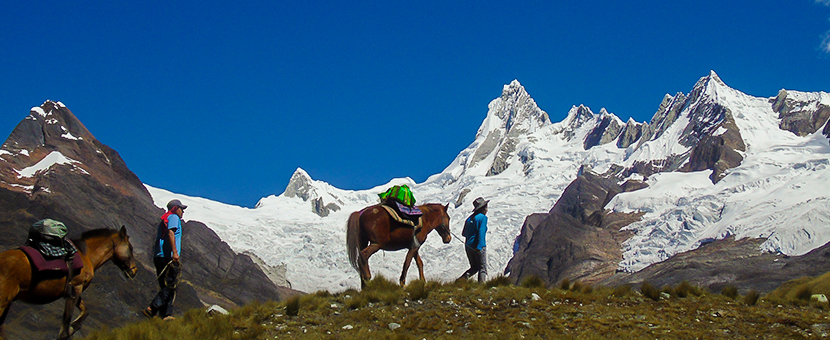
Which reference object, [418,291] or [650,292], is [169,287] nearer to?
[418,291]

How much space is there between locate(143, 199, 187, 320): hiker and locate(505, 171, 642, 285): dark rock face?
317 ft

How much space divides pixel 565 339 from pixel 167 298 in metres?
7.85

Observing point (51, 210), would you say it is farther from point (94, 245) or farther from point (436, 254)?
point (436, 254)

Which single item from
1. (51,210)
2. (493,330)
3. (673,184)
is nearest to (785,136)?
(673,184)

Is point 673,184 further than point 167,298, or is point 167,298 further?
point 673,184

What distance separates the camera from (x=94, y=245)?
1121 cm

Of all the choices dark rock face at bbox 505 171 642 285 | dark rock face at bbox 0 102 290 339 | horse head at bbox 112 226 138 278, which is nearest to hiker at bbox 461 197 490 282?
horse head at bbox 112 226 138 278

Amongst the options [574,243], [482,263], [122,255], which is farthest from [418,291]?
[574,243]

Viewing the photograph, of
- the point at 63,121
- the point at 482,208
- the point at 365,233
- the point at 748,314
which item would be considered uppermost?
the point at 63,121

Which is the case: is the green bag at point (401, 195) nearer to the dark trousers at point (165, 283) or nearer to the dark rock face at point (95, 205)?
the dark trousers at point (165, 283)

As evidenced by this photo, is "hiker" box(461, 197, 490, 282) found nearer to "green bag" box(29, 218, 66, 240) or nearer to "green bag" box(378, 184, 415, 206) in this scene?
"green bag" box(378, 184, 415, 206)

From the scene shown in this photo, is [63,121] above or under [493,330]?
above

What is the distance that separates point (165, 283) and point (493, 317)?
266 inches

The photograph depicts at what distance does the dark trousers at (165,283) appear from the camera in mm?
11938
